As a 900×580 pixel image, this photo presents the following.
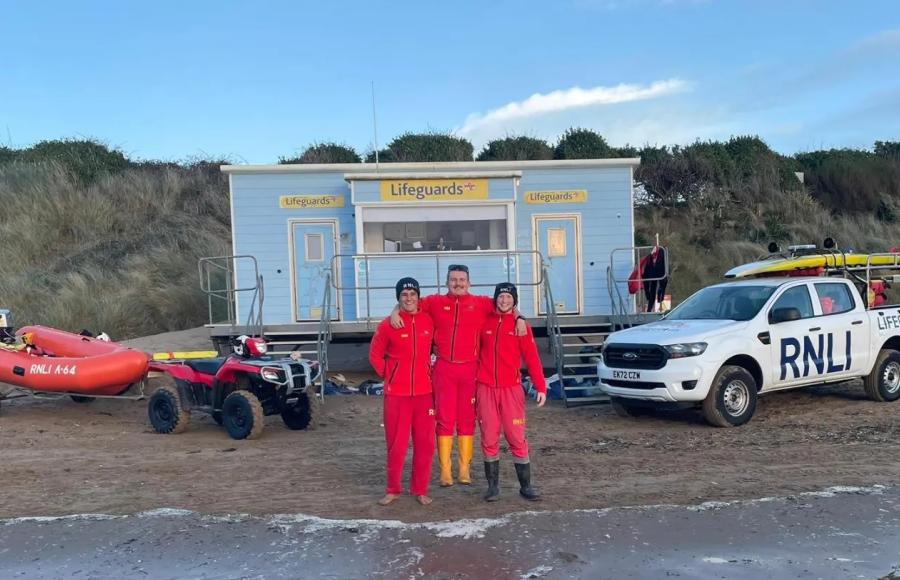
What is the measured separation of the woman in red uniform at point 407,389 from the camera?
6371 millimetres

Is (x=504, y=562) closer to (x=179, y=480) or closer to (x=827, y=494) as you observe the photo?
A: (x=827, y=494)

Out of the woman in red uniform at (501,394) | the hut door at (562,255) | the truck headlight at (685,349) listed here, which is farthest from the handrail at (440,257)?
the woman in red uniform at (501,394)

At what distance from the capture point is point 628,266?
1459 centimetres

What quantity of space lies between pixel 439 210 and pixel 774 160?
69.3ft

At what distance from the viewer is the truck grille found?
955 cm

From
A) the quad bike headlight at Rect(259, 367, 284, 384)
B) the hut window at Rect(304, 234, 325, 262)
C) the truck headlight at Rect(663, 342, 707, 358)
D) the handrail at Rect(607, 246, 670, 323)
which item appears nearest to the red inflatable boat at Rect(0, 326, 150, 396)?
the quad bike headlight at Rect(259, 367, 284, 384)

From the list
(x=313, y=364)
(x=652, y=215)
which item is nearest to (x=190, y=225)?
(x=652, y=215)

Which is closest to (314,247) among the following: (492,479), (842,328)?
(842,328)

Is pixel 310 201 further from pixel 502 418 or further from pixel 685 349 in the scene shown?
pixel 502 418

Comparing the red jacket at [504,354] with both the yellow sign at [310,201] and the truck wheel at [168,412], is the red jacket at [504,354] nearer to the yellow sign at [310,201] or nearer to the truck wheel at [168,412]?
the truck wheel at [168,412]

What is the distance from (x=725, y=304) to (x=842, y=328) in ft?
4.95

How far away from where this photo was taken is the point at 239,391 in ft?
31.0

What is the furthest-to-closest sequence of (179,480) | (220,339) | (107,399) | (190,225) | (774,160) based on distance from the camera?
(774,160)
(190,225)
(220,339)
(107,399)
(179,480)

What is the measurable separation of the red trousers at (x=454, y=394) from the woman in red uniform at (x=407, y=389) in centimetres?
13
